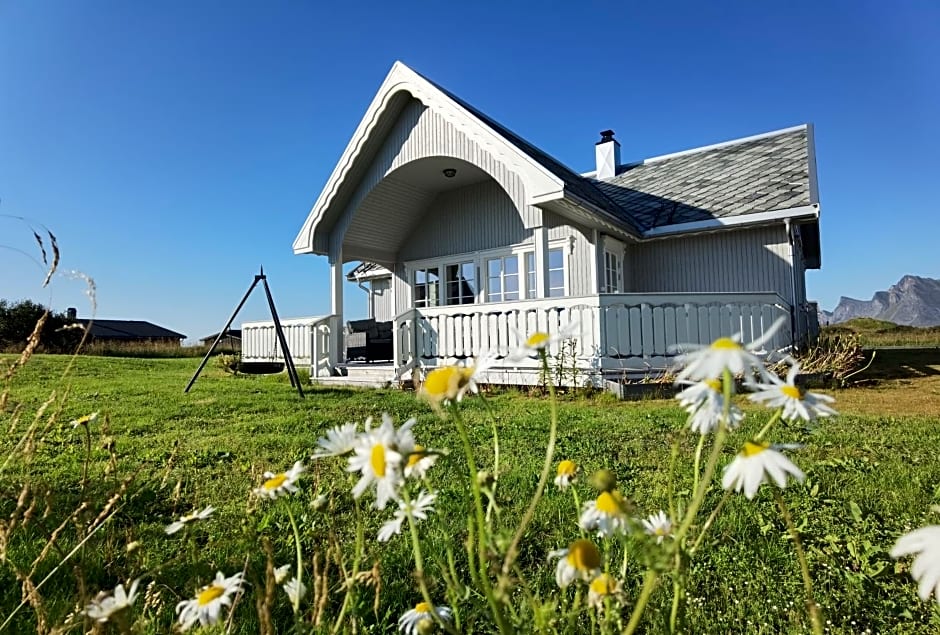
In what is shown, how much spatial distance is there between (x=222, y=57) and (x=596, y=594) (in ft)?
44.5

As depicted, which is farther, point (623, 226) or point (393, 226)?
point (393, 226)

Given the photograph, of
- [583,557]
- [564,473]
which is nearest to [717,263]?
[564,473]

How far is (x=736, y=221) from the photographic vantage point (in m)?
9.81

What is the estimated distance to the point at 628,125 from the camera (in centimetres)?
1566

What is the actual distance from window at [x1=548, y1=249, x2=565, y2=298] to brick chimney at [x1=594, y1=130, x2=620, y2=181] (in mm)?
A: 5749

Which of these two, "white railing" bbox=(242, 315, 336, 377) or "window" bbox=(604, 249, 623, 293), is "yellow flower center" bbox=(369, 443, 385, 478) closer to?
"window" bbox=(604, 249, 623, 293)

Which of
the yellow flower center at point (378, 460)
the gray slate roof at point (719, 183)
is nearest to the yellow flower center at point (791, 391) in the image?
the yellow flower center at point (378, 460)

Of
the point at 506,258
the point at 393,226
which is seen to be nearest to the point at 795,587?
the point at 506,258

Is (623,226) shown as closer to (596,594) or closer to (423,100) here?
(423,100)

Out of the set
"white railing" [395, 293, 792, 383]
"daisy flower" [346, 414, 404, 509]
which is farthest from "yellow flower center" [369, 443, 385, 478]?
"white railing" [395, 293, 792, 383]

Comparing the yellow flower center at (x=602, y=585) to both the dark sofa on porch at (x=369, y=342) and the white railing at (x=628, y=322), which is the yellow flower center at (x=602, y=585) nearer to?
the white railing at (x=628, y=322)

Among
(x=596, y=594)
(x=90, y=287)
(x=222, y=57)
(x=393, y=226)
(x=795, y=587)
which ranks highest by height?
(x=222, y=57)

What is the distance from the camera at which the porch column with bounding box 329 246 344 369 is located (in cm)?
1080

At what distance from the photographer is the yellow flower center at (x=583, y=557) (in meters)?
0.73
